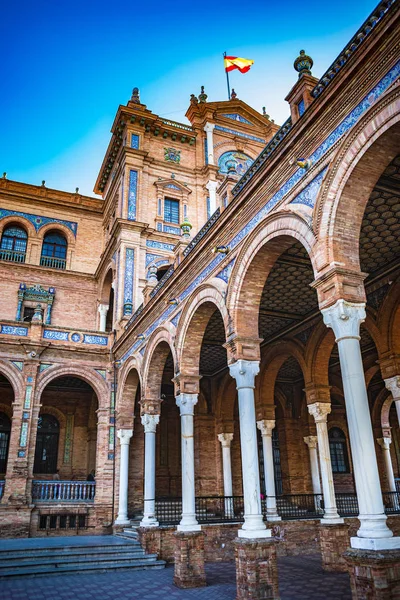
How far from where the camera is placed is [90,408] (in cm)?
2080

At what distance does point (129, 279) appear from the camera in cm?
1959

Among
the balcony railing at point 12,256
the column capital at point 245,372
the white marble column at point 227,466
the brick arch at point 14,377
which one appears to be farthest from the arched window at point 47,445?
the column capital at point 245,372

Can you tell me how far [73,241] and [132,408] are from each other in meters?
10.9

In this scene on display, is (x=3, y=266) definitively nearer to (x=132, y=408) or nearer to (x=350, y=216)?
(x=132, y=408)

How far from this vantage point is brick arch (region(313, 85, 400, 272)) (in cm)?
627

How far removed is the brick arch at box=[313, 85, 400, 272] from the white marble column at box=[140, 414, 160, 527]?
8495 mm

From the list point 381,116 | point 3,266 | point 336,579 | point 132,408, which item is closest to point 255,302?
point 381,116

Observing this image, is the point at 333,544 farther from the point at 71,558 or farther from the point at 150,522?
the point at 71,558

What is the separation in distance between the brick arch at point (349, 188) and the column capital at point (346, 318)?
53 centimetres

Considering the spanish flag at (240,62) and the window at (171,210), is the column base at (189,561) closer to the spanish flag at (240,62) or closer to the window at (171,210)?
the window at (171,210)

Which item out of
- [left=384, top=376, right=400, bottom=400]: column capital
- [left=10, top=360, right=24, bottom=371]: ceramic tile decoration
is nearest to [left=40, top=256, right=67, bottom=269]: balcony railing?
[left=10, top=360, right=24, bottom=371]: ceramic tile decoration

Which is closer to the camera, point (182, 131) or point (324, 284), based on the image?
point (324, 284)

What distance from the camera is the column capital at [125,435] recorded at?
52.6 ft

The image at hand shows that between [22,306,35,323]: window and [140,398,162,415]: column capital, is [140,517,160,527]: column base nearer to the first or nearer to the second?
[140,398,162,415]: column capital
